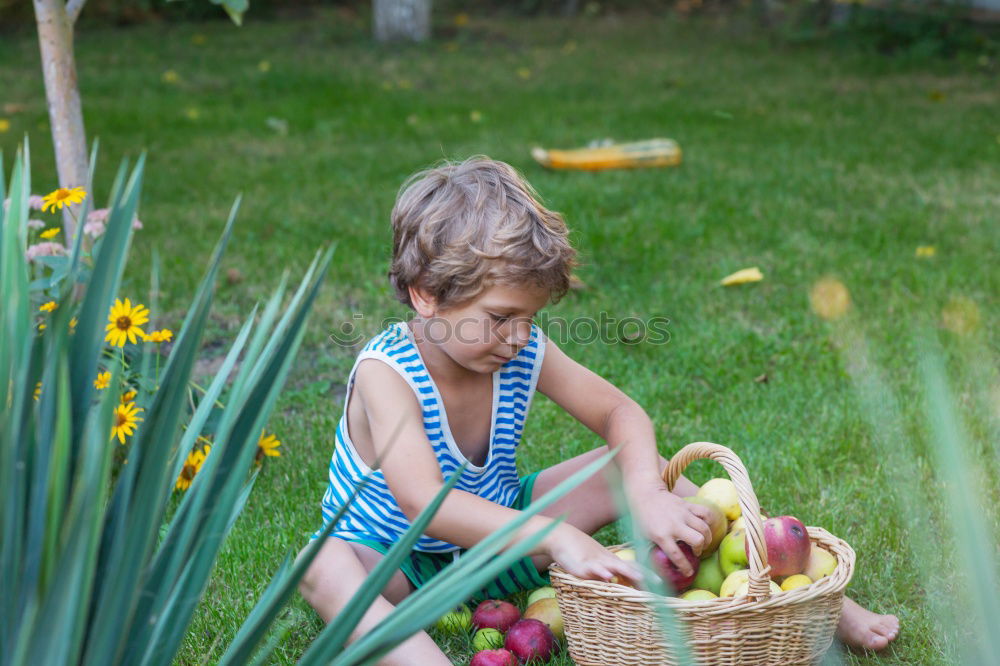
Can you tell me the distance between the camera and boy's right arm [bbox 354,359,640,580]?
182cm

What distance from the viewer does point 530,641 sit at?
2.04m

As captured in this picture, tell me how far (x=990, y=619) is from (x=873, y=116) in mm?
6837

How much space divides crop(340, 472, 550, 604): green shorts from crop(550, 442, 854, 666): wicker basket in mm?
434

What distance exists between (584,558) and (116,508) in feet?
2.79

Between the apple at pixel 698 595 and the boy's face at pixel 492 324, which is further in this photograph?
the boy's face at pixel 492 324

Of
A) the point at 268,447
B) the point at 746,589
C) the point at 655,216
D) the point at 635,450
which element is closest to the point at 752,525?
the point at 746,589

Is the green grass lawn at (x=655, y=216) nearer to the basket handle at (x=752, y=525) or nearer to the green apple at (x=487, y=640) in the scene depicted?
the green apple at (x=487, y=640)

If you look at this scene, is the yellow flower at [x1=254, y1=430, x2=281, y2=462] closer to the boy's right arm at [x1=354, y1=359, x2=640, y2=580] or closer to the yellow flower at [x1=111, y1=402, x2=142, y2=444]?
the yellow flower at [x1=111, y1=402, x2=142, y2=444]

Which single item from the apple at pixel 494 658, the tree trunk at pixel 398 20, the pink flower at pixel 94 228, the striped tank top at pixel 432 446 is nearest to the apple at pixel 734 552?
the apple at pixel 494 658

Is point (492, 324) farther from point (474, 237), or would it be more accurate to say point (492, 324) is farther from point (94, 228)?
point (94, 228)

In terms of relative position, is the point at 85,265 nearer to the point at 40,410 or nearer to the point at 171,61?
the point at 40,410

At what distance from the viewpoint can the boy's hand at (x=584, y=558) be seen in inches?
70.6

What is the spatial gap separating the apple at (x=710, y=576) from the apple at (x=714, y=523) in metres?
0.02

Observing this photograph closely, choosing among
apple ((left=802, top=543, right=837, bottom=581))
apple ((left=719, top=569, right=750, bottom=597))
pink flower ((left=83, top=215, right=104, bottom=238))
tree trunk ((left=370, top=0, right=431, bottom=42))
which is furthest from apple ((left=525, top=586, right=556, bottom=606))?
tree trunk ((left=370, top=0, right=431, bottom=42))
